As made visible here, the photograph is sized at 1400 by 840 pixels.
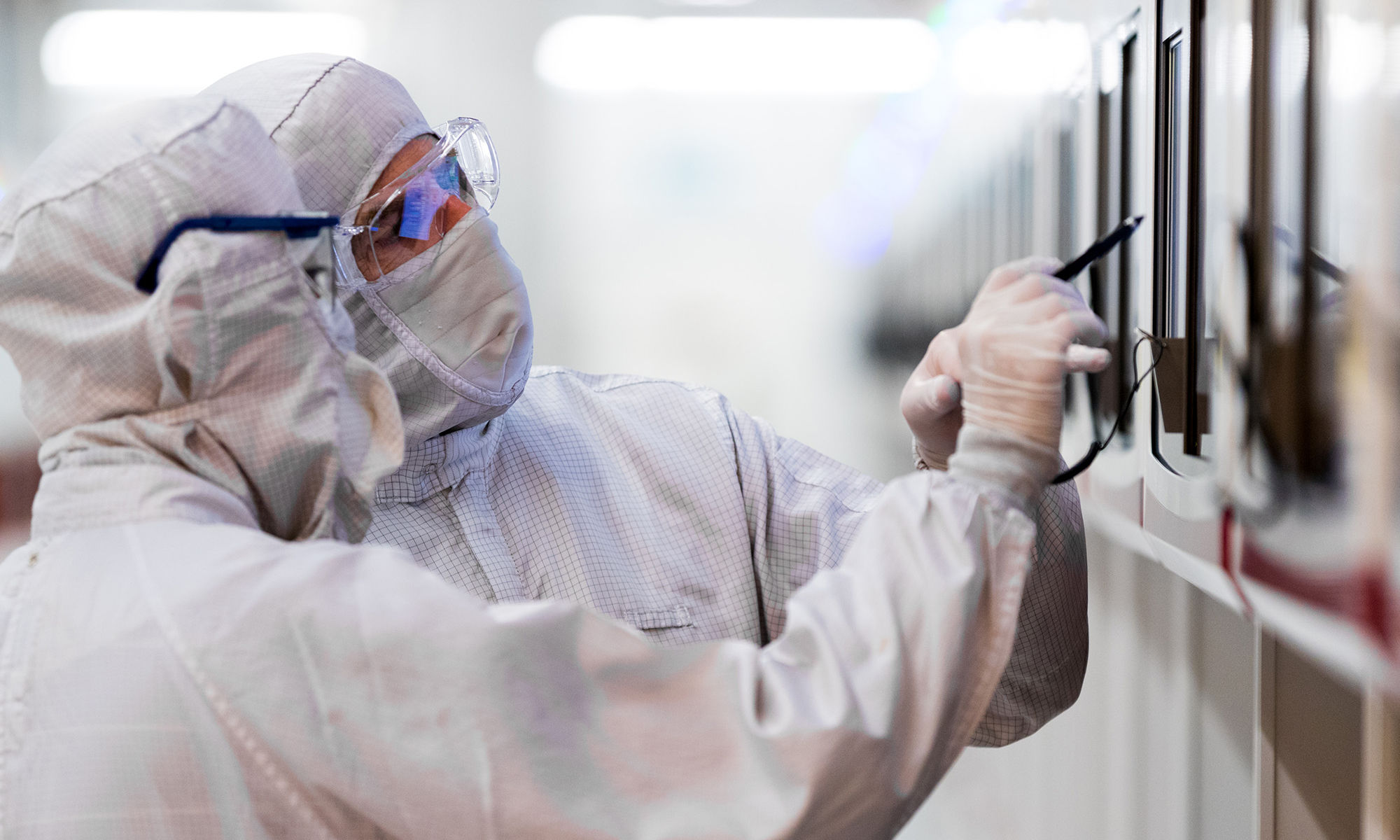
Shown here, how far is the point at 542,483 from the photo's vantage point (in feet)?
3.41

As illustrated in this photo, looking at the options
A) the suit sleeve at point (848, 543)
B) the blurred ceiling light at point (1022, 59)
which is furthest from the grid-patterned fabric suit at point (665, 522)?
the blurred ceiling light at point (1022, 59)

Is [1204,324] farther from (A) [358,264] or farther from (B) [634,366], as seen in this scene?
(B) [634,366]

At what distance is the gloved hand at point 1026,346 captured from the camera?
668 millimetres

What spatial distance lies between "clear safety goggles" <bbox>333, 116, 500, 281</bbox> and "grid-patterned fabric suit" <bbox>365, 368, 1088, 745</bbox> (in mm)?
189

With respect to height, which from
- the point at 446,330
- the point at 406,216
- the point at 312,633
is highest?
the point at 406,216

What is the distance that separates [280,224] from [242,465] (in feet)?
0.57

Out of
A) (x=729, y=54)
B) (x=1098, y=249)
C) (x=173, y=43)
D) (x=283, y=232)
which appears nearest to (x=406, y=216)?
(x=283, y=232)

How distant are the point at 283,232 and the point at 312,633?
29 centimetres

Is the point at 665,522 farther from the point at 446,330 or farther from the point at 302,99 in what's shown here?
the point at 302,99

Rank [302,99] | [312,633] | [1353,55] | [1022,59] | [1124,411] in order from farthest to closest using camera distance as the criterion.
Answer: [1022,59], [302,99], [1124,411], [312,633], [1353,55]

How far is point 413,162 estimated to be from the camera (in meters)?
1.01

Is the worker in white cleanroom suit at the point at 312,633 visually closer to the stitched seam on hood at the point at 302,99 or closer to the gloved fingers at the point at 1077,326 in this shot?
the gloved fingers at the point at 1077,326

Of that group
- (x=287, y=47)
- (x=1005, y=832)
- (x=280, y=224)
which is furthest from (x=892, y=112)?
(x=280, y=224)

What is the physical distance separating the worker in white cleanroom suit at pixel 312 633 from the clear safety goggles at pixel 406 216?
0.82ft
